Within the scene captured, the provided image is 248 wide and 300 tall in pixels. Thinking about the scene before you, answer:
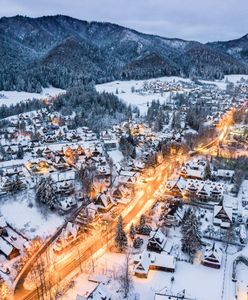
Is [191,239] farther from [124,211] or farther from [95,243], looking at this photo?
[124,211]

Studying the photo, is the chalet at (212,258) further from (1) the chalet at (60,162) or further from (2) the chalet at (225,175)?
(1) the chalet at (60,162)

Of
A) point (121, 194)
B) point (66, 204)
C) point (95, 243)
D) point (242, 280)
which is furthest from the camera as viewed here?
point (121, 194)

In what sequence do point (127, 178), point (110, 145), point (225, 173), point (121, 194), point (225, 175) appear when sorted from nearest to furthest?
point (121, 194)
point (127, 178)
point (225, 175)
point (225, 173)
point (110, 145)

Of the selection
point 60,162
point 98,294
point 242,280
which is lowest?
point 242,280

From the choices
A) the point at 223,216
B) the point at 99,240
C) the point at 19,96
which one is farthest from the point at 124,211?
the point at 19,96

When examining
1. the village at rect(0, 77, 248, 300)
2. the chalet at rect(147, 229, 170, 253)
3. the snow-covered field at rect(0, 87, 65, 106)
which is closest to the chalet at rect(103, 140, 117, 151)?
the village at rect(0, 77, 248, 300)

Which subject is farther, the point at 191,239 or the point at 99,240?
the point at 99,240
